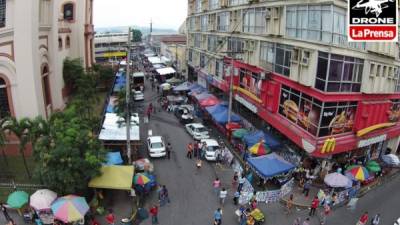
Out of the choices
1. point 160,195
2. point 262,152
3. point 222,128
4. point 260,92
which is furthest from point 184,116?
point 160,195

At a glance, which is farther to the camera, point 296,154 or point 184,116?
point 184,116

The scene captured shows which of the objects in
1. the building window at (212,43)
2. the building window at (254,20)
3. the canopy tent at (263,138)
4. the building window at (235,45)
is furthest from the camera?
the building window at (212,43)

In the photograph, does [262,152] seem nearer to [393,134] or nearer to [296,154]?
[296,154]

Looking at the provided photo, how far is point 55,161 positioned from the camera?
63.5ft

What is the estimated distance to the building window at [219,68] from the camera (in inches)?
1672

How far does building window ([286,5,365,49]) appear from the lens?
22.9 meters

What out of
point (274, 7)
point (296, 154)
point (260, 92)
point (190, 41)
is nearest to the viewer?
point (296, 154)

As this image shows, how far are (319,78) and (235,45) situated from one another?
649 inches

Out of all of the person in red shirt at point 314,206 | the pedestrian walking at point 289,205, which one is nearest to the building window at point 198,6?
the pedestrian walking at point 289,205

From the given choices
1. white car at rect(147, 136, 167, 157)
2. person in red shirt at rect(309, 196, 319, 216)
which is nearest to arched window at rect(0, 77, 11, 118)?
white car at rect(147, 136, 167, 157)

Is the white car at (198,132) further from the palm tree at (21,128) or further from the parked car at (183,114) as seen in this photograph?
the palm tree at (21,128)

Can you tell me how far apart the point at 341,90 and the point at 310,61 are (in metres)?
2.80

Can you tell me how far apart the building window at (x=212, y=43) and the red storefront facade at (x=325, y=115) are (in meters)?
15.1

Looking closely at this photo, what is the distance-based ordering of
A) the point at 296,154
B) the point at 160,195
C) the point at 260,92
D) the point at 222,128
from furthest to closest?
the point at 222,128 → the point at 260,92 → the point at 296,154 → the point at 160,195
